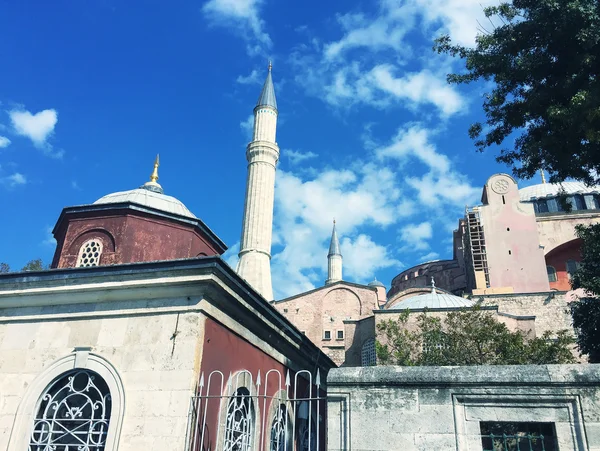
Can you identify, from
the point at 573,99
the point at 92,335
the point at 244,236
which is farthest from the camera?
the point at 244,236

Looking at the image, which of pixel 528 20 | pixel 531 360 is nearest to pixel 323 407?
pixel 531 360

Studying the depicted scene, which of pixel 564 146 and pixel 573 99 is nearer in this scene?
pixel 573 99

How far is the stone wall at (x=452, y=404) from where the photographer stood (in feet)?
13.5

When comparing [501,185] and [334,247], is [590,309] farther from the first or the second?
[334,247]

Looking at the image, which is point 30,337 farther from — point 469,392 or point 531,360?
point 531,360

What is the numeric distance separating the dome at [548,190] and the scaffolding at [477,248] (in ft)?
27.5

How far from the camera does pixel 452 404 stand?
14.3 feet

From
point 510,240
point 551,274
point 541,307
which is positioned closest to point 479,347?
point 541,307

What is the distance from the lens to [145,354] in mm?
5965

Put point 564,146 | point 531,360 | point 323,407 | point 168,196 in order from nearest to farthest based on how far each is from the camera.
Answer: point 564,146, point 323,407, point 168,196, point 531,360

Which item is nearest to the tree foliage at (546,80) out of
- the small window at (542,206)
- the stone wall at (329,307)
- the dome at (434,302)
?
the dome at (434,302)

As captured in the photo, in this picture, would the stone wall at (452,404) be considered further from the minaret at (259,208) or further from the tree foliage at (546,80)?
the minaret at (259,208)

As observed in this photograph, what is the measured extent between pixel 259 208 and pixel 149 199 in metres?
17.3

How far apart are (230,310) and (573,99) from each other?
5420 mm
